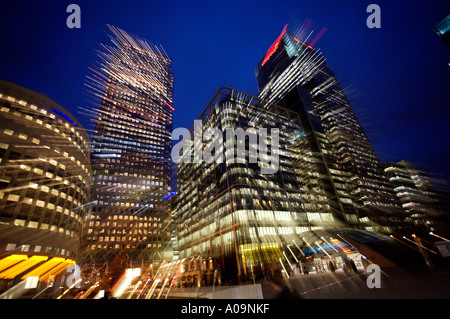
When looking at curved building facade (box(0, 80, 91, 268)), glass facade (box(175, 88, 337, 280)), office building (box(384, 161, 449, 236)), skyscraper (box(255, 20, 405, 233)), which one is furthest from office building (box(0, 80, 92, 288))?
office building (box(384, 161, 449, 236))

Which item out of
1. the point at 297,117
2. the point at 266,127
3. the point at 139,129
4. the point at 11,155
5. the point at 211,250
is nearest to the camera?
the point at 11,155

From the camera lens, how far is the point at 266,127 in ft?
205

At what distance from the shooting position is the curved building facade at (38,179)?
27453 millimetres

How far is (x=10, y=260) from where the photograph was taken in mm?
26562

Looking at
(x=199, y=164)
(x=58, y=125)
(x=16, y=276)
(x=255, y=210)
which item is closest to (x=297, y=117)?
(x=199, y=164)

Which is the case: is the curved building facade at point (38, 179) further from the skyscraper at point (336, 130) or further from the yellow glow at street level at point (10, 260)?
the skyscraper at point (336, 130)

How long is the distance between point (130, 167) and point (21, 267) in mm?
73992

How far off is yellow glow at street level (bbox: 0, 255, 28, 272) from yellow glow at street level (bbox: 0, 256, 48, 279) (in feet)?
3.37

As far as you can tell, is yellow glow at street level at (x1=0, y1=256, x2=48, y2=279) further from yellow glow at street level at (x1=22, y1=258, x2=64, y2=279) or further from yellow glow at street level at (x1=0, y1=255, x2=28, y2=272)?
yellow glow at street level at (x1=22, y1=258, x2=64, y2=279)

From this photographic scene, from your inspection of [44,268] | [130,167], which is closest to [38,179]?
[44,268]

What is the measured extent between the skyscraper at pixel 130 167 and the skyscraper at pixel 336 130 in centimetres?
7162

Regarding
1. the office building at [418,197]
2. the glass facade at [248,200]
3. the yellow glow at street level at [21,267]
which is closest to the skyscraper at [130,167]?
the glass facade at [248,200]

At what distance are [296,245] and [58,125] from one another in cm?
5485
